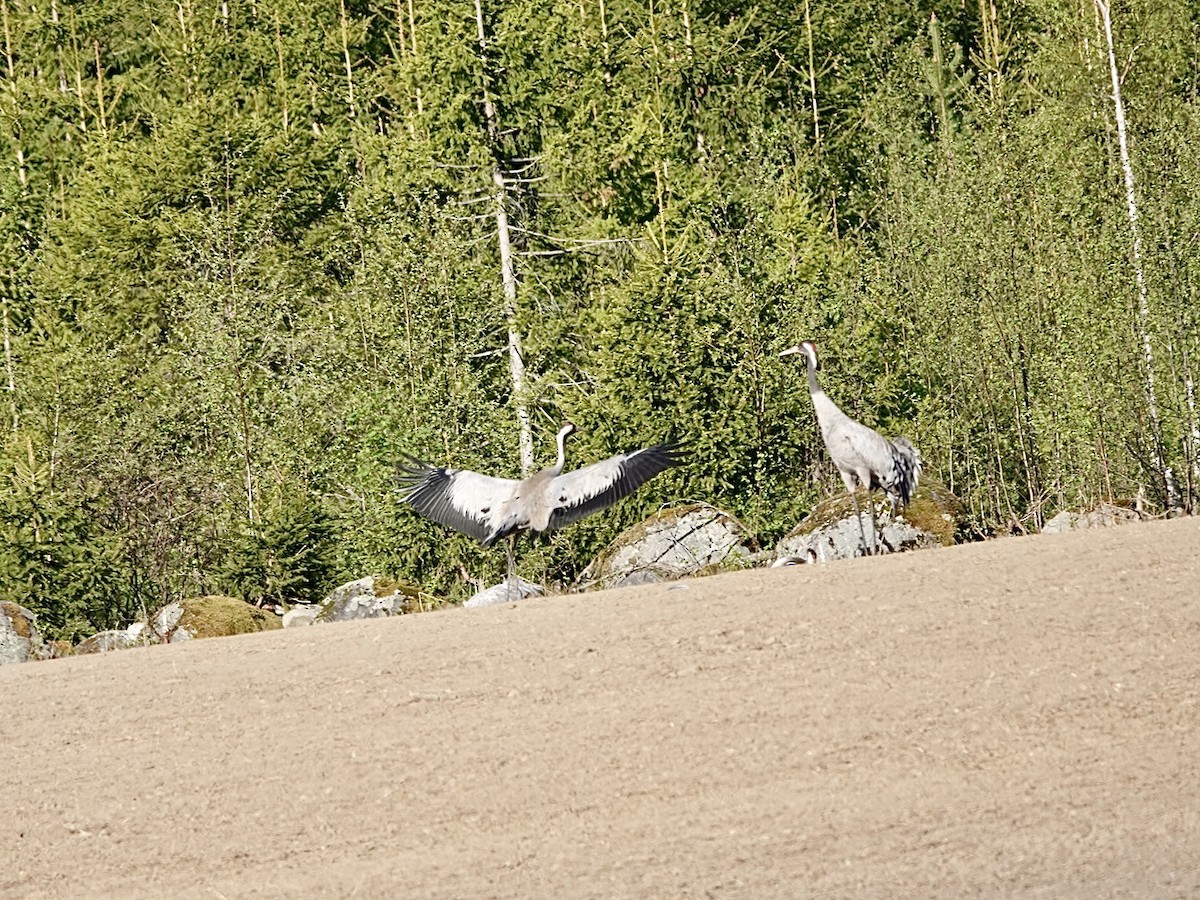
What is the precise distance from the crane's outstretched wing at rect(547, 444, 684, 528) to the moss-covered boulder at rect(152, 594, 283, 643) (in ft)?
8.15

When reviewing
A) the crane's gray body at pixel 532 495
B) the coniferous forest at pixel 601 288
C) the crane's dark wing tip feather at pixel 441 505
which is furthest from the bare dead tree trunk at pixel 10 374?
the crane's gray body at pixel 532 495

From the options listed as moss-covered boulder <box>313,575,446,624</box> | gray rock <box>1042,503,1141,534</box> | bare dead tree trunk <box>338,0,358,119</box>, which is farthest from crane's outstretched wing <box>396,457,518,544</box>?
bare dead tree trunk <box>338,0,358,119</box>

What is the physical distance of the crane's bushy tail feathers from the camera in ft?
45.4

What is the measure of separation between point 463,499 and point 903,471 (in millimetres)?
3210

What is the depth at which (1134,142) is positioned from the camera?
85.3 ft

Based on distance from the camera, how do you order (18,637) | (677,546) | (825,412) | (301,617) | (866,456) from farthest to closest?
(677,546) < (301,617) < (18,637) < (825,412) < (866,456)

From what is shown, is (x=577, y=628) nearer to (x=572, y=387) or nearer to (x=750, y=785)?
(x=750, y=785)

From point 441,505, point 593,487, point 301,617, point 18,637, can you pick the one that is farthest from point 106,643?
point 593,487

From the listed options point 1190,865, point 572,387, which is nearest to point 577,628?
point 1190,865

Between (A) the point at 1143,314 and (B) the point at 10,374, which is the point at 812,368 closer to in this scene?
(A) the point at 1143,314

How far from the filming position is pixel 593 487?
551 inches

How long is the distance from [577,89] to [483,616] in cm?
2004

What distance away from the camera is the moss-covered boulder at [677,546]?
1548cm

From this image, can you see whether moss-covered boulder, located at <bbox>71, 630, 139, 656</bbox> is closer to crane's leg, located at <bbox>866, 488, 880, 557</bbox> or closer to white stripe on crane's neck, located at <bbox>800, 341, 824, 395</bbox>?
white stripe on crane's neck, located at <bbox>800, 341, 824, 395</bbox>
